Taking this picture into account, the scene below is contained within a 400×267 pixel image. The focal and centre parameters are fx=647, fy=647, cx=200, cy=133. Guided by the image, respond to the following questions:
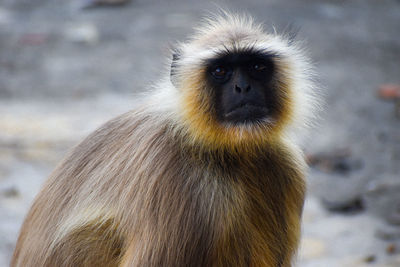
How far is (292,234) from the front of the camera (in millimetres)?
4141

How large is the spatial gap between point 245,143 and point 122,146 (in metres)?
0.77

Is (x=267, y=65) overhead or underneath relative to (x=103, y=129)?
overhead

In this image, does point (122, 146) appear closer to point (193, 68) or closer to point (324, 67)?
point (193, 68)

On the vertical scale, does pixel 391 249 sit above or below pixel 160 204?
below

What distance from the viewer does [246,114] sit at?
3.71 metres

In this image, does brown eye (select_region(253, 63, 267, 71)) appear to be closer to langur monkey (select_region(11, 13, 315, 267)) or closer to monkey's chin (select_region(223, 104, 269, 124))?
langur monkey (select_region(11, 13, 315, 267))

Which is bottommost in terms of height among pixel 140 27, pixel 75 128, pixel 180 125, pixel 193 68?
pixel 75 128

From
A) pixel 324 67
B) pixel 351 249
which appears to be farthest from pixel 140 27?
pixel 351 249

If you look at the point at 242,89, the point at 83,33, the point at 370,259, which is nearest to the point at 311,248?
the point at 370,259

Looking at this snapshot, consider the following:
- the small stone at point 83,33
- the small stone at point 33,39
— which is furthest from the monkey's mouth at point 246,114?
the small stone at point 33,39

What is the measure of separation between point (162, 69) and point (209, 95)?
1.61m

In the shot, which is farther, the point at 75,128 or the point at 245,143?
the point at 75,128

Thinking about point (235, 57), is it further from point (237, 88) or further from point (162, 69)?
point (162, 69)

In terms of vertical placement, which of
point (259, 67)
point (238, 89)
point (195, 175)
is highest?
point (259, 67)
